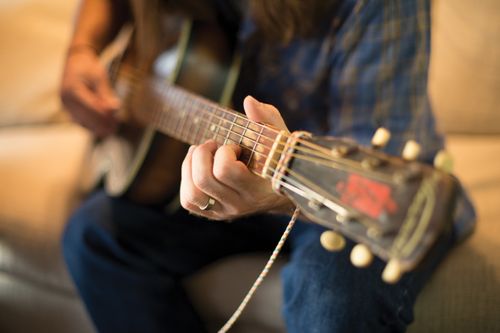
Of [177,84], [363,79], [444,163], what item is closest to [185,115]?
[177,84]

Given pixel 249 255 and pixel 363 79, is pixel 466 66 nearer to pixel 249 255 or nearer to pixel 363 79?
pixel 363 79

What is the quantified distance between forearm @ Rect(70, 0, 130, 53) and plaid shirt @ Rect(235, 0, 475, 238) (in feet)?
1.25

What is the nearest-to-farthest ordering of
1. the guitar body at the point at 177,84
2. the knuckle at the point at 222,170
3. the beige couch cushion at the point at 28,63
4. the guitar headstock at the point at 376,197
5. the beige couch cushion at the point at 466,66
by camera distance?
the guitar headstock at the point at 376,197 < the knuckle at the point at 222,170 < the guitar body at the point at 177,84 < the beige couch cushion at the point at 466,66 < the beige couch cushion at the point at 28,63

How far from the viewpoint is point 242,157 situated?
428mm

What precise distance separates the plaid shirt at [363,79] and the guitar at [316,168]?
0.08 m

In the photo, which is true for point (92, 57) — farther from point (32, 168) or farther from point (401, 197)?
point (401, 197)

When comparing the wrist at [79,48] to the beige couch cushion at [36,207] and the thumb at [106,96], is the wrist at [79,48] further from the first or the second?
the beige couch cushion at [36,207]

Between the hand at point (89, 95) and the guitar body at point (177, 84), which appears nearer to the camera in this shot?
the guitar body at point (177, 84)

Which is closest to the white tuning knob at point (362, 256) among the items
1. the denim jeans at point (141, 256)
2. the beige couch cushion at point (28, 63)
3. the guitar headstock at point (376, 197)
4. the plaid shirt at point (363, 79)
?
the guitar headstock at point (376, 197)

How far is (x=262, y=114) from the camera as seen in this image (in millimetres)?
421

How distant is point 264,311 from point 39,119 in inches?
32.2

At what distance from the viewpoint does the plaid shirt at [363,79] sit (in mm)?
552

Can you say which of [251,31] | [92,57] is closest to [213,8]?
[251,31]

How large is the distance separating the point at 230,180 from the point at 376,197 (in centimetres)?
15
